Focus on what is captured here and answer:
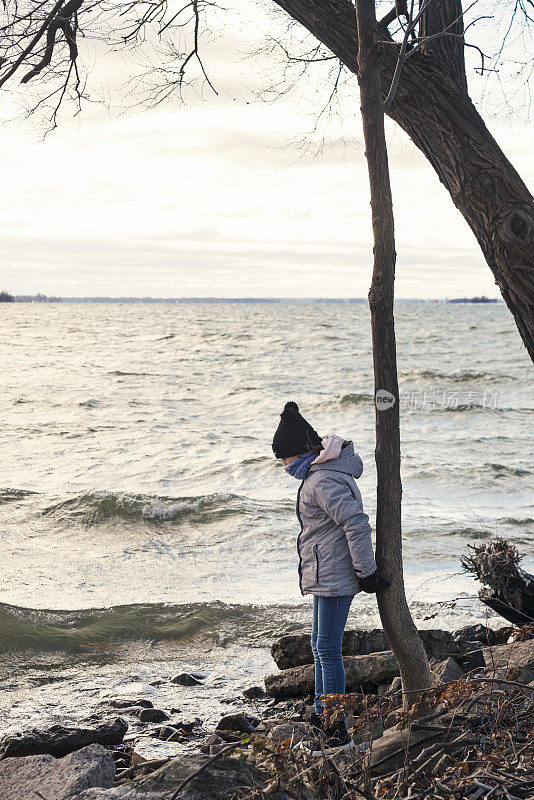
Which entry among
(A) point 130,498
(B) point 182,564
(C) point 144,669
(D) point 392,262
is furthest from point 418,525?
(D) point 392,262

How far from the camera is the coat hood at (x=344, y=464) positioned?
404cm

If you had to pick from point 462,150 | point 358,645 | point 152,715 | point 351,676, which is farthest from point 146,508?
point 462,150

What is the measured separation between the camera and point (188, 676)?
17.7 ft

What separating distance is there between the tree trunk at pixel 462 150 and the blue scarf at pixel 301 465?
51.0 inches

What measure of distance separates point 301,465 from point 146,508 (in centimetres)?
693

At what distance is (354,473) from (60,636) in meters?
3.51

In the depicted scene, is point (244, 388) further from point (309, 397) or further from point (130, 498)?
point (130, 498)

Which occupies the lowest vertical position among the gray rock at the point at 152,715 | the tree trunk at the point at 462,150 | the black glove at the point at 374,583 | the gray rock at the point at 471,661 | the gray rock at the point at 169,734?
the gray rock at the point at 152,715

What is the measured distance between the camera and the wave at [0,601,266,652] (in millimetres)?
6266

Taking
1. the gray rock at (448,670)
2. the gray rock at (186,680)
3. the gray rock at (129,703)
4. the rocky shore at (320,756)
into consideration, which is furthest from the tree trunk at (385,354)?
the gray rock at (186,680)

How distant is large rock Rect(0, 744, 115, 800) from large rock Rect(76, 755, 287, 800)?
183mm

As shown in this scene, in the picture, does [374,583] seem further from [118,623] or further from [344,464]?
[118,623]

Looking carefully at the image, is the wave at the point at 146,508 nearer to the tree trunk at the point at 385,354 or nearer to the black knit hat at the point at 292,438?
the black knit hat at the point at 292,438

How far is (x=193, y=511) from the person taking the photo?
10.7 meters
